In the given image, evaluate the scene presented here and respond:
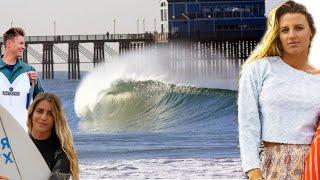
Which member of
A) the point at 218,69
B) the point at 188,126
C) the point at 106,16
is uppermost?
the point at 106,16

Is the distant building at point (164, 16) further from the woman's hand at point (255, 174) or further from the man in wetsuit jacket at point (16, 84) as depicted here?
the woman's hand at point (255, 174)

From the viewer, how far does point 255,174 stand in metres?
1.47

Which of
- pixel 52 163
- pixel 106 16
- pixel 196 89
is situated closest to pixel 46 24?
pixel 106 16

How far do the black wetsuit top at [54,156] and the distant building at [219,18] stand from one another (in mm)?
16539

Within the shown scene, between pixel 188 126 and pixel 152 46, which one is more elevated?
pixel 152 46

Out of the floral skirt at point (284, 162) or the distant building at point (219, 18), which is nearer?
the floral skirt at point (284, 162)

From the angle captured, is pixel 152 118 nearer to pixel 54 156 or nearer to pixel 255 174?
pixel 54 156

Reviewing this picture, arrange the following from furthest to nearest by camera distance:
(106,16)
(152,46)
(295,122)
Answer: (106,16) < (152,46) < (295,122)

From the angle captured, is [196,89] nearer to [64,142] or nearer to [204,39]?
[204,39]

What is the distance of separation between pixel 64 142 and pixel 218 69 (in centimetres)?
1686

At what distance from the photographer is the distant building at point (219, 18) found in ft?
62.1

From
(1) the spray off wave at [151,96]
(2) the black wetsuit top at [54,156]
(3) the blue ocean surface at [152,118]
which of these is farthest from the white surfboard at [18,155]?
(1) the spray off wave at [151,96]

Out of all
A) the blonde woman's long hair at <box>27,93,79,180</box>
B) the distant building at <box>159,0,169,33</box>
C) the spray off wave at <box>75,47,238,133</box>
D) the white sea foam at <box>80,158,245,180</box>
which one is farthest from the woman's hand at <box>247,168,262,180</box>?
the spray off wave at <box>75,47,238,133</box>

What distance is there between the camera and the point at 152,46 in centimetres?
1797
